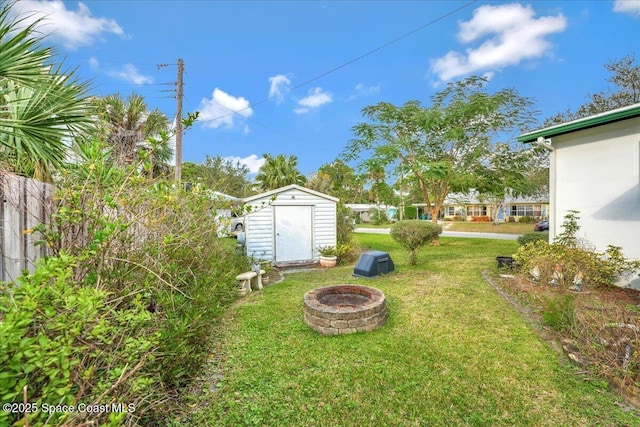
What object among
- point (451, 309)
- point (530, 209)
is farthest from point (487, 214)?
point (451, 309)

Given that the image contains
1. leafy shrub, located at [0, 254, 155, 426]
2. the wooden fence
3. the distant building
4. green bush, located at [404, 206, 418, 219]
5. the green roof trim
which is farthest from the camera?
green bush, located at [404, 206, 418, 219]

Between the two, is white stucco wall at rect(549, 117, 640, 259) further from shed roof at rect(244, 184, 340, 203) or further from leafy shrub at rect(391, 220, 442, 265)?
shed roof at rect(244, 184, 340, 203)

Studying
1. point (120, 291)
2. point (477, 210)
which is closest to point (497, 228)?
point (477, 210)

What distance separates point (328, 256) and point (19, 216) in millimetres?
7800

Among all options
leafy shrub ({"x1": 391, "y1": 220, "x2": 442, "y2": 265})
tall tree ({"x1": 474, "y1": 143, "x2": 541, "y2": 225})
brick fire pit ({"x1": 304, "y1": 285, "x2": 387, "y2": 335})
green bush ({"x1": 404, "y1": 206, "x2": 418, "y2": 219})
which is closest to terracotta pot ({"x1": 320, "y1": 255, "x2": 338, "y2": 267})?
leafy shrub ({"x1": 391, "y1": 220, "x2": 442, "y2": 265})

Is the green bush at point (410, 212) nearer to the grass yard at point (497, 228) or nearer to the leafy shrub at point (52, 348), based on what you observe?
the grass yard at point (497, 228)

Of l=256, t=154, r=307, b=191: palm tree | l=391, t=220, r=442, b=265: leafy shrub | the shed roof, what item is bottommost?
l=391, t=220, r=442, b=265: leafy shrub

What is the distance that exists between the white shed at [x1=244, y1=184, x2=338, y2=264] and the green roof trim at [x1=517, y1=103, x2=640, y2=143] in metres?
6.06

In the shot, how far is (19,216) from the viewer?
8.00 ft

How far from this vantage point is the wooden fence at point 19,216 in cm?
232

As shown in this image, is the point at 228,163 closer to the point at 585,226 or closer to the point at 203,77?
the point at 203,77

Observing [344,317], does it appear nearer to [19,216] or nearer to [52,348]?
[52,348]

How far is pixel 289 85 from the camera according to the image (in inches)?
474

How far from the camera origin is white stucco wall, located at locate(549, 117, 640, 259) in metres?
5.48
